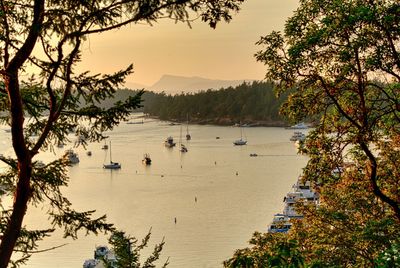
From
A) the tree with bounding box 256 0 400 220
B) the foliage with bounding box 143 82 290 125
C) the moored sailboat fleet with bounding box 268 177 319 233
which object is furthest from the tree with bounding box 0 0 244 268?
the foliage with bounding box 143 82 290 125

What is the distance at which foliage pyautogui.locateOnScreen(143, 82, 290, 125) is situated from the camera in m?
166

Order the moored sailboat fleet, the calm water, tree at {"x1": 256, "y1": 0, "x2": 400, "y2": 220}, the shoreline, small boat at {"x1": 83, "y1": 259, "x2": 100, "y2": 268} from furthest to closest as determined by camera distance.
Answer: the shoreline
the moored sailboat fleet
the calm water
small boat at {"x1": 83, "y1": 259, "x2": 100, "y2": 268}
tree at {"x1": 256, "y1": 0, "x2": 400, "y2": 220}

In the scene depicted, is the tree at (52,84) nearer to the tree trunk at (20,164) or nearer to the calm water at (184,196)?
the tree trunk at (20,164)

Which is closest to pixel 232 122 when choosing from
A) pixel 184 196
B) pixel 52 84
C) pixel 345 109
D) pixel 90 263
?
pixel 184 196

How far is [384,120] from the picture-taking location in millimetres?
11195

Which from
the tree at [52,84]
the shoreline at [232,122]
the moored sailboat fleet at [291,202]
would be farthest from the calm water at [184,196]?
the shoreline at [232,122]

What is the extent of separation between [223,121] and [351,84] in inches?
6311

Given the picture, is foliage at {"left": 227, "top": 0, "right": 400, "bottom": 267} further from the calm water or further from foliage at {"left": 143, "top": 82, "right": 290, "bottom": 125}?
foliage at {"left": 143, "top": 82, "right": 290, "bottom": 125}

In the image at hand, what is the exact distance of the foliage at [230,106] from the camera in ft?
544

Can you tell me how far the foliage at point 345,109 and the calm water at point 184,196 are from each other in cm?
2297

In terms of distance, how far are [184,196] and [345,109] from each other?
149ft

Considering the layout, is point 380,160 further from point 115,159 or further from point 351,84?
point 115,159

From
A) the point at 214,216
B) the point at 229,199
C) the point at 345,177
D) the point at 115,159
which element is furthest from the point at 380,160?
the point at 115,159

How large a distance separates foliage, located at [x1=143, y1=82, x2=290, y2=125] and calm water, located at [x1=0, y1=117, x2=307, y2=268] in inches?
2473
